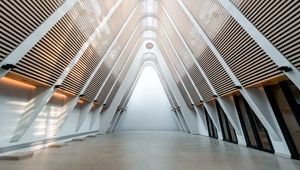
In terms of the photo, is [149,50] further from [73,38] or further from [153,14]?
[73,38]

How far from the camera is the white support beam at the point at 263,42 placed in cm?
454

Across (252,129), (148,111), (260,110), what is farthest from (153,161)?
(148,111)

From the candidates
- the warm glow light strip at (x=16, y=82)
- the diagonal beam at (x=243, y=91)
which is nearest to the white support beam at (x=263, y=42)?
the diagonal beam at (x=243, y=91)

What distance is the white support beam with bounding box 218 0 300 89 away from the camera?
14.9ft

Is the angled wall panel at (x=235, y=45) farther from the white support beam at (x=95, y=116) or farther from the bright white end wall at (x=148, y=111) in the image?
the bright white end wall at (x=148, y=111)

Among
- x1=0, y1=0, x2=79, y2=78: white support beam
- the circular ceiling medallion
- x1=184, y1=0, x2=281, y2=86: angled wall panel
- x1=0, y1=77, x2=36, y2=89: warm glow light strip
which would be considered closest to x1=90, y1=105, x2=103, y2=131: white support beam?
x1=0, y1=77, x2=36, y2=89: warm glow light strip

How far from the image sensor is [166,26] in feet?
47.1

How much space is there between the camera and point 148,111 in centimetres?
2823

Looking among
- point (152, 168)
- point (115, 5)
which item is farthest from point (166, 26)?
point (152, 168)

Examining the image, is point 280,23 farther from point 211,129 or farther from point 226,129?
point 211,129

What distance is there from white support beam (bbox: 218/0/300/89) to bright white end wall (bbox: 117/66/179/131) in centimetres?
2295

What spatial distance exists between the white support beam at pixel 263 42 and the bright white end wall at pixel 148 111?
22953 mm

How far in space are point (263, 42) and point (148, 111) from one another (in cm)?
2410

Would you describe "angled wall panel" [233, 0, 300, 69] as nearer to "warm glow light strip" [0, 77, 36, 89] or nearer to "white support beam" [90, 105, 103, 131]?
"warm glow light strip" [0, 77, 36, 89]
